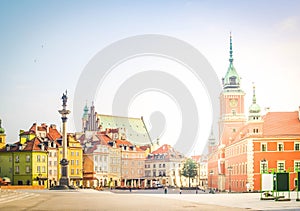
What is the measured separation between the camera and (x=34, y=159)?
Result: 11775 cm

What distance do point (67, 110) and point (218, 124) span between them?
55009 millimetres

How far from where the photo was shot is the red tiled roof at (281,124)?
90.6 m

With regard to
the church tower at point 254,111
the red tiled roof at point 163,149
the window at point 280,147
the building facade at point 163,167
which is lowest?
the building facade at point 163,167

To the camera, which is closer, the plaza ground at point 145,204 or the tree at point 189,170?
the plaza ground at point 145,204

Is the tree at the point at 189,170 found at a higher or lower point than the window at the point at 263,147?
Result: lower

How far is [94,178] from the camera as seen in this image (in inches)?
5433

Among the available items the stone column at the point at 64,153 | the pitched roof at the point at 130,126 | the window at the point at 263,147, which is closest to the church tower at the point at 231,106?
the window at the point at 263,147

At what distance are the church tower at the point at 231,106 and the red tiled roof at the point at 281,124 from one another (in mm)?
34244

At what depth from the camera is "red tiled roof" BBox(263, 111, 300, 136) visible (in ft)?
297

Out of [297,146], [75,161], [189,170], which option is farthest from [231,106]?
[297,146]

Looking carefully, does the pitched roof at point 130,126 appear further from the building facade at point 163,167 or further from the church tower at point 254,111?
the church tower at point 254,111

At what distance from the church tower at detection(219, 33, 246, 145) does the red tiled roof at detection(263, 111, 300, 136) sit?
34.2 meters

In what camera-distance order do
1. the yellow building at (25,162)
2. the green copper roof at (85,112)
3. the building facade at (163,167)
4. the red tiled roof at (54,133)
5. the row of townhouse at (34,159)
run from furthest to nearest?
the green copper roof at (85,112) → the building facade at (163,167) → the red tiled roof at (54,133) → the row of townhouse at (34,159) → the yellow building at (25,162)

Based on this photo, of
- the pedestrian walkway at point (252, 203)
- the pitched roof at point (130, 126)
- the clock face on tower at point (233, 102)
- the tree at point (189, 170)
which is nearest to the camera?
the pedestrian walkway at point (252, 203)
